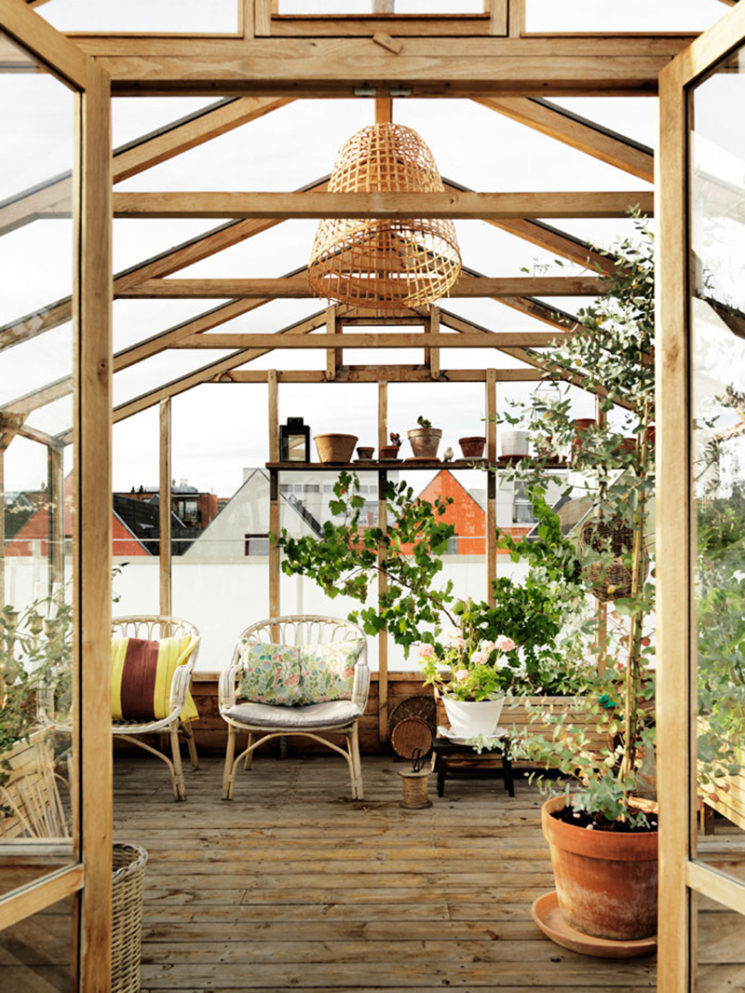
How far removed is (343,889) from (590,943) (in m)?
0.94

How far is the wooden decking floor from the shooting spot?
2.49m

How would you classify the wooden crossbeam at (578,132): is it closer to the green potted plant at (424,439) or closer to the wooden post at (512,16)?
the wooden post at (512,16)

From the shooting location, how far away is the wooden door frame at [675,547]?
71.2 inches

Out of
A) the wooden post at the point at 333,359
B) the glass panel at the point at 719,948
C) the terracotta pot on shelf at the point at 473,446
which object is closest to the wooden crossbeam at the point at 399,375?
the wooden post at the point at 333,359

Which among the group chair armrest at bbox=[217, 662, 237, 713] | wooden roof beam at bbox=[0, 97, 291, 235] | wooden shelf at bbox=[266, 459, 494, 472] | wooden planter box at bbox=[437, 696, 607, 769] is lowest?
wooden planter box at bbox=[437, 696, 607, 769]

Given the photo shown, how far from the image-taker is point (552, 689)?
15.7ft

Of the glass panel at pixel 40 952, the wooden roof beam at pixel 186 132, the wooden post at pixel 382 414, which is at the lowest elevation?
the glass panel at pixel 40 952

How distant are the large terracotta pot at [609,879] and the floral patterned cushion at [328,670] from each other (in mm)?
2014

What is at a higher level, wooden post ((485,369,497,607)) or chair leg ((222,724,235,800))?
wooden post ((485,369,497,607))

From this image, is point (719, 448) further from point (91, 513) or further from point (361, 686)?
point (361, 686)

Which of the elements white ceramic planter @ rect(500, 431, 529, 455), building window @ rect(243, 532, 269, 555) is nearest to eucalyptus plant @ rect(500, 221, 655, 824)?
white ceramic planter @ rect(500, 431, 529, 455)

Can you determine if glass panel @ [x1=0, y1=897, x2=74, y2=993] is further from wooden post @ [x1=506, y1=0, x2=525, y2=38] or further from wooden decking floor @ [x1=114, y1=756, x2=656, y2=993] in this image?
wooden post @ [x1=506, y1=0, x2=525, y2=38]

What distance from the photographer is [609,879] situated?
2.56m

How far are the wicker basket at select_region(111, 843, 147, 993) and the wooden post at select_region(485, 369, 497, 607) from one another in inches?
119
